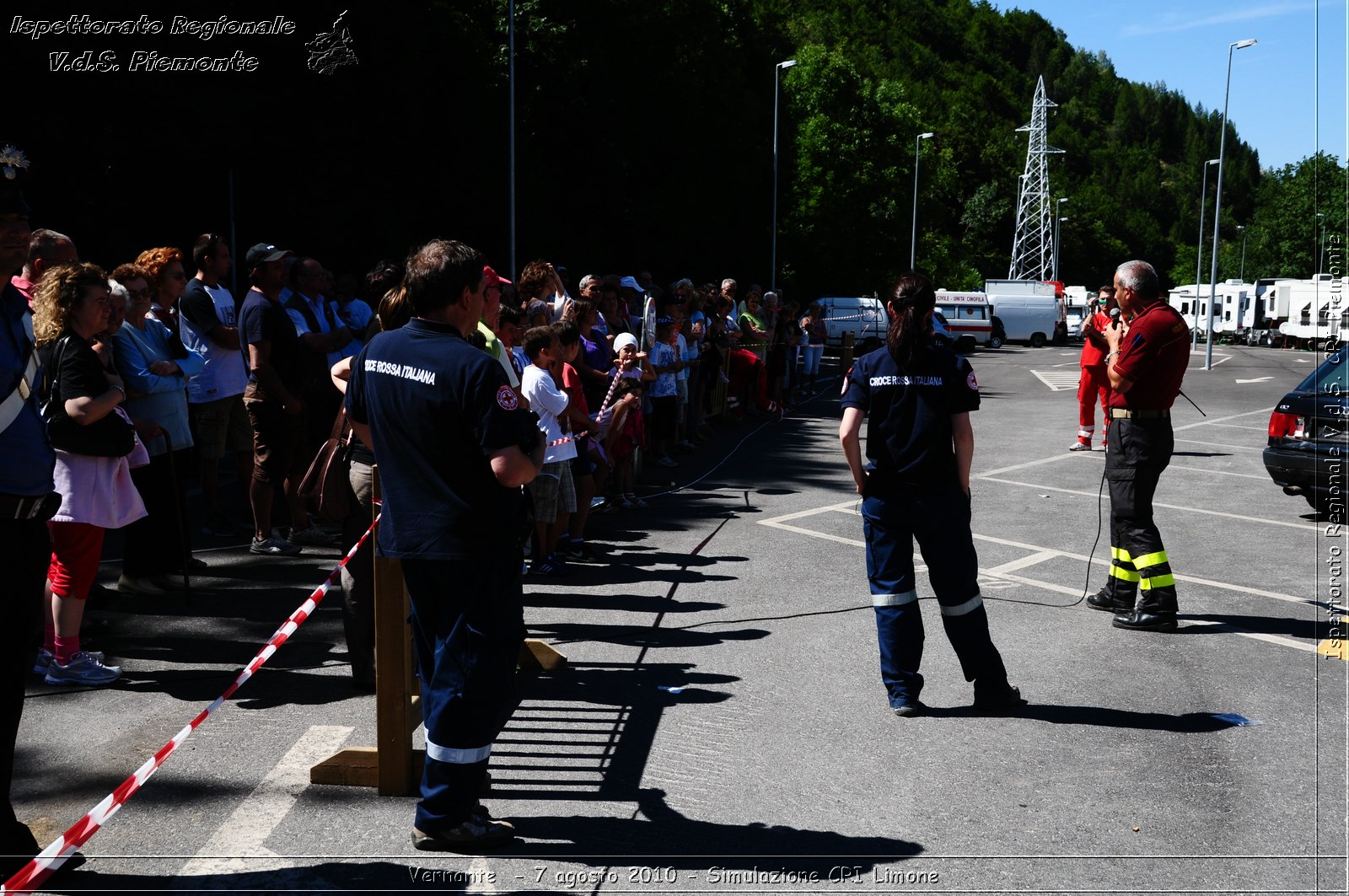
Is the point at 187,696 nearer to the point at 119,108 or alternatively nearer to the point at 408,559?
the point at 408,559

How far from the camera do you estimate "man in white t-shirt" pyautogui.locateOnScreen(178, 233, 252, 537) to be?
844cm

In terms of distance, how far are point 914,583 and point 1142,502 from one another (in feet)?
7.38

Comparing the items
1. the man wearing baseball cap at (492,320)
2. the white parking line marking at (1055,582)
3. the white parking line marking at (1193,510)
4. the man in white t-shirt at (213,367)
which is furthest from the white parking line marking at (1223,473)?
the man in white t-shirt at (213,367)

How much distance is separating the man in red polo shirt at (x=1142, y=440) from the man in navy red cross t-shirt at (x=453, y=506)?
4270 mm

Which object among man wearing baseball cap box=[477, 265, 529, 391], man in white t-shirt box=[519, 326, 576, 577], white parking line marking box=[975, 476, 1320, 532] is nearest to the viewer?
man wearing baseball cap box=[477, 265, 529, 391]

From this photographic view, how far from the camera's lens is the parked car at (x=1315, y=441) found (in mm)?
10062

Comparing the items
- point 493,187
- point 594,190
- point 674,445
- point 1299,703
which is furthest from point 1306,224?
point 1299,703

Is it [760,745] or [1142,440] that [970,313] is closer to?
[1142,440]

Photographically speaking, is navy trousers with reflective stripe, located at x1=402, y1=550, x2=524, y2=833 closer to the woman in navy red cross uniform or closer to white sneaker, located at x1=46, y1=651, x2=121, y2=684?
the woman in navy red cross uniform

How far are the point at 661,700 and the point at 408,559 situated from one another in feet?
6.52

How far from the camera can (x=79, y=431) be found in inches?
226

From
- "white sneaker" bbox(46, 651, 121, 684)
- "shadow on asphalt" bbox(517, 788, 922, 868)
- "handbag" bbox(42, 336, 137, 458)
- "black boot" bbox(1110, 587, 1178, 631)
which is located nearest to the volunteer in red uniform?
"black boot" bbox(1110, 587, 1178, 631)

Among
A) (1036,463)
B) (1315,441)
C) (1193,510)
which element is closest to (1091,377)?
(1036,463)

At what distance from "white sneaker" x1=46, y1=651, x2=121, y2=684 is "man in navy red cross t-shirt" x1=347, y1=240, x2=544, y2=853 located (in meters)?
2.46
